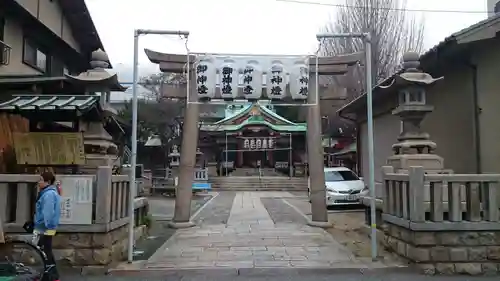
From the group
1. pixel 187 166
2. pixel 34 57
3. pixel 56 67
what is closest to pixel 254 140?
pixel 56 67

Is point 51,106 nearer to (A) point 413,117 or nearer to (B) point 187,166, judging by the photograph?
(B) point 187,166

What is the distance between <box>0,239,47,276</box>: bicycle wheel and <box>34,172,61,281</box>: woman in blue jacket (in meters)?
0.10

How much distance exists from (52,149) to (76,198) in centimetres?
117

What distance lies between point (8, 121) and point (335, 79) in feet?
71.2

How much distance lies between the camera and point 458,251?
25.8 feet

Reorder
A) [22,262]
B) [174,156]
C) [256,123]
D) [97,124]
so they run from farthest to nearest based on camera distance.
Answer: [256,123], [174,156], [97,124], [22,262]

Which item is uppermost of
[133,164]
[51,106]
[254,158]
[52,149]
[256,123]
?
[256,123]

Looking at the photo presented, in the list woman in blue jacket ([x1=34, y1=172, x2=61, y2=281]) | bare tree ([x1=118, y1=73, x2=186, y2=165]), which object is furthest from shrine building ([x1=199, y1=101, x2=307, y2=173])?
woman in blue jacket ([x1=34, y1=172, x2=61, y2=281])

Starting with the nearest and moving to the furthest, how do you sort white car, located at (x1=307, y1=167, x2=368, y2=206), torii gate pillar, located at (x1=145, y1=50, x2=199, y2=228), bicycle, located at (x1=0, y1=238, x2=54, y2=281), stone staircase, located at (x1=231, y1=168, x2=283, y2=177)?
bicycle, located at (x1=0, y1=238, x2=54, y2=281)
torii gate pillar, located at (x1=145, y1=50, x2=199, y2=228)
white car, located at (x1=307, y1=167, x2=368, y2=206)
stone staircase, located at (x1=231, y1=168, x2=283, y2=177)

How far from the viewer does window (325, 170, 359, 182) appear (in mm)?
19731

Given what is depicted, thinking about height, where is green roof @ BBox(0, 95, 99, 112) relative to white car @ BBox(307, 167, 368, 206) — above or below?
above

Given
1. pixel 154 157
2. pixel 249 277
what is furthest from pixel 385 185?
pixel 154 157

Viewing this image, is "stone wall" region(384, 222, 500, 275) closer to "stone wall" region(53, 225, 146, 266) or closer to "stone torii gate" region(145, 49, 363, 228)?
"stone wall" region(53, 225, 146, 266)

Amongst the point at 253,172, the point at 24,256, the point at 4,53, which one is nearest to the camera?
the point at 24,256
